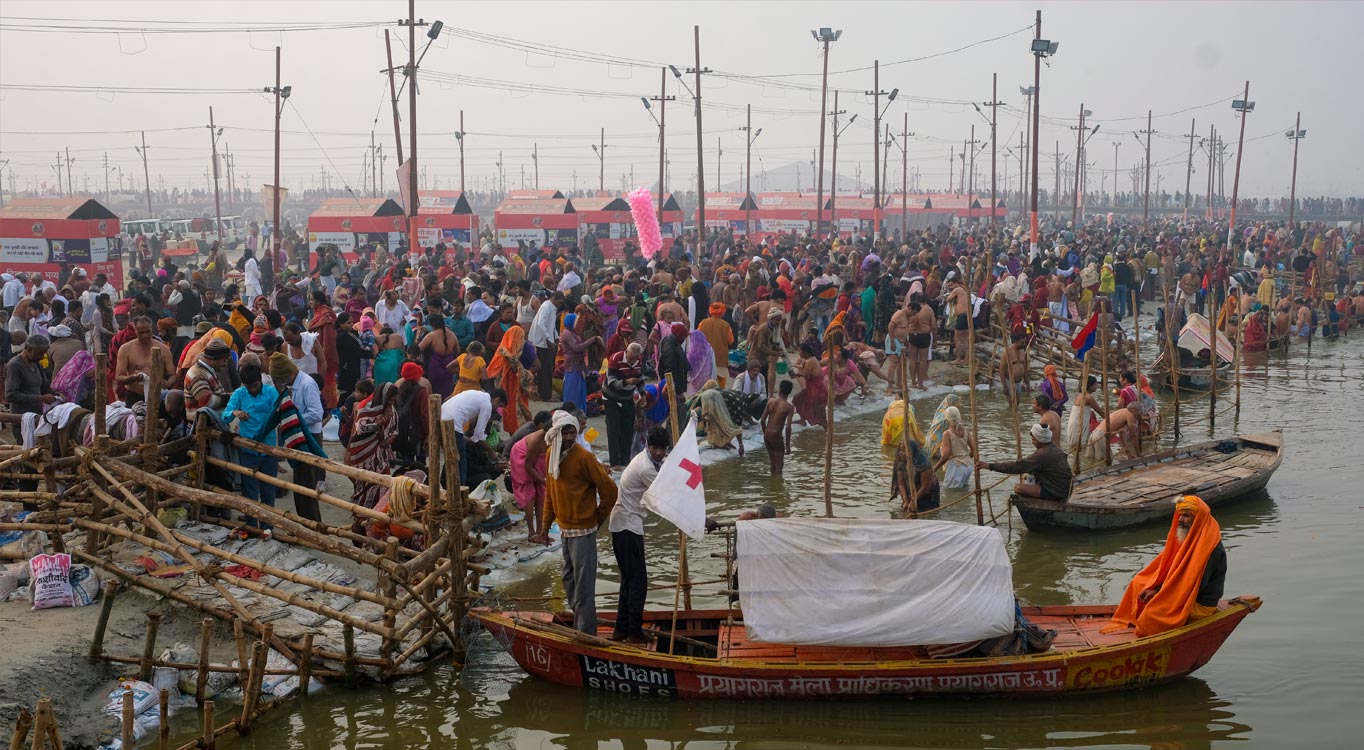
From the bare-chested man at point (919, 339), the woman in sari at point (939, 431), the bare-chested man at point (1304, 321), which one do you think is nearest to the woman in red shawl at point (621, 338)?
the woman in sari at point (939, 431)

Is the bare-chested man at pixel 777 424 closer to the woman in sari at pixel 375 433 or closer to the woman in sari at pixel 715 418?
the woman in sari at pixel 715 418

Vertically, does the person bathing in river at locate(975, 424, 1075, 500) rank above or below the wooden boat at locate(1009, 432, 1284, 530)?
above

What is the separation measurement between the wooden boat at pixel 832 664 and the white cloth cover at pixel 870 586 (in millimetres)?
207

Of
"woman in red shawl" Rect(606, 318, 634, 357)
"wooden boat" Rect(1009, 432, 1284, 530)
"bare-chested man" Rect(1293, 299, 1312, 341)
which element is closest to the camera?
"wooden boat" Rect(1009, 432, 1284, 530)

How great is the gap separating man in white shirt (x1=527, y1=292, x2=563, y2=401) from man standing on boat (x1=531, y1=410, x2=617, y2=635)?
7.62m

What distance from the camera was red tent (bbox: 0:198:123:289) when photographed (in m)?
27.6

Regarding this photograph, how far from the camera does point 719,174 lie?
125688 mm

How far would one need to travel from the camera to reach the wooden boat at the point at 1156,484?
1290cm

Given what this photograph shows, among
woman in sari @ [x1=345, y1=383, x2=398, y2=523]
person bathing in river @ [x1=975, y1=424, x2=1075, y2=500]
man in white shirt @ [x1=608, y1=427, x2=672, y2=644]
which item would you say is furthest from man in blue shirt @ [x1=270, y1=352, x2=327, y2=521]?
person bathing in river @ [x1=975, y1=424, x2=1075, y2=500]

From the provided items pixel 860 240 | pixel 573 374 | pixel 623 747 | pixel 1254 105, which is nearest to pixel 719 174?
pixel 1254 105

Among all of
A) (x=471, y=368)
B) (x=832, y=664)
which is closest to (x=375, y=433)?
(x=471, y=368)

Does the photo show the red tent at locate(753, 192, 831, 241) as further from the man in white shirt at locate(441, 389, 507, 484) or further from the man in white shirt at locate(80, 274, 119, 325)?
the man in white shirt at locate(441, 389, 507, 484)

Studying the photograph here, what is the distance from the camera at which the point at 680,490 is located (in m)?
8.73

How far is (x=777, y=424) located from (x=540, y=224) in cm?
2600
